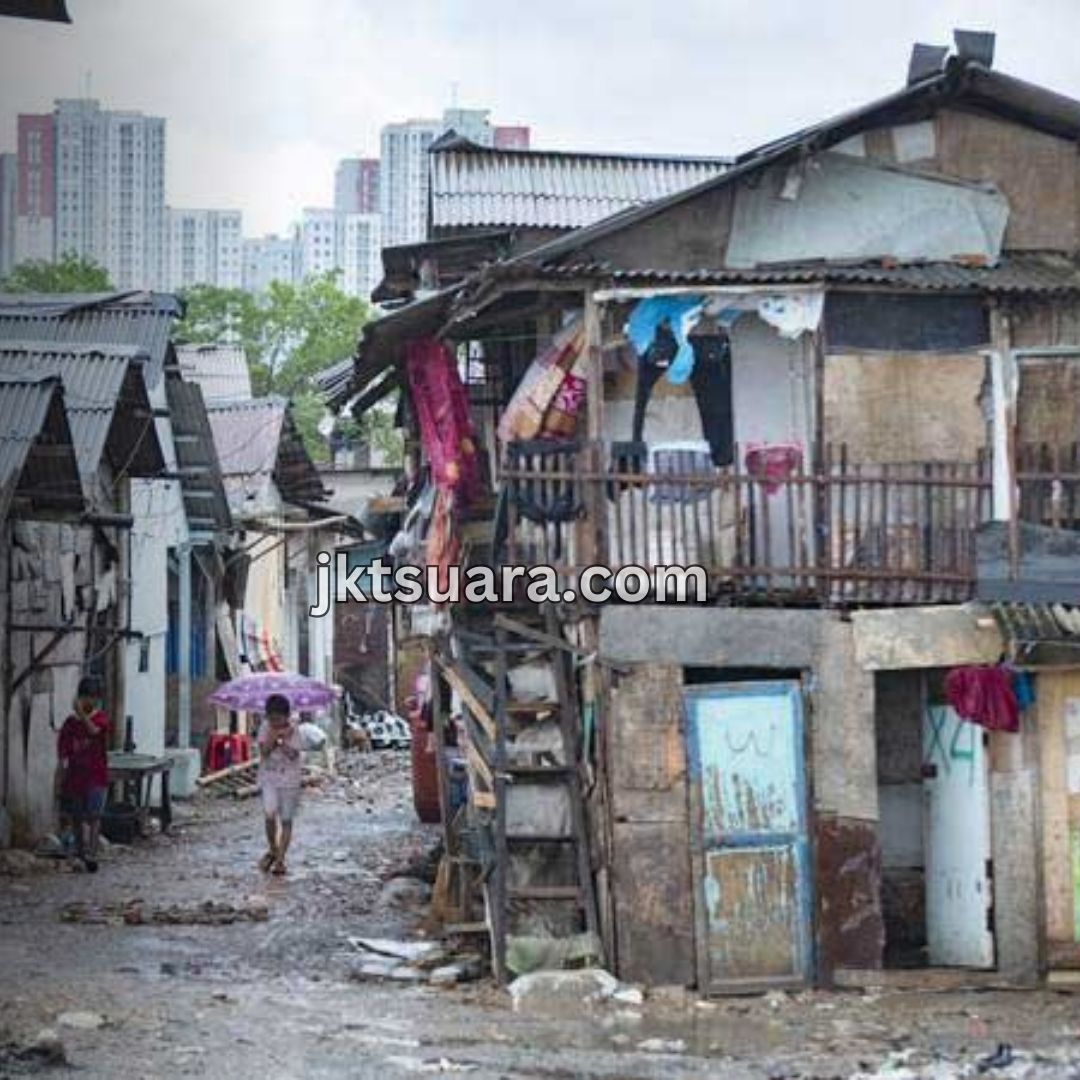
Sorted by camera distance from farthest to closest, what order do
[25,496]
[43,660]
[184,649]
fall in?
[184,649], [43,660], [25,496]

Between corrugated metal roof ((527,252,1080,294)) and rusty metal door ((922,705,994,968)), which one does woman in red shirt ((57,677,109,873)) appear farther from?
rusty metal door ((922,705,994,968))

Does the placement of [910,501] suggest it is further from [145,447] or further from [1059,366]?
[145,447]

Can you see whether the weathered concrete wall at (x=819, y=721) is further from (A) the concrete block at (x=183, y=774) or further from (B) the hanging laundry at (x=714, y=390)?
(A) the concrete block at (x=183, y=774)

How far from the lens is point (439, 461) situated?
52.9 ft

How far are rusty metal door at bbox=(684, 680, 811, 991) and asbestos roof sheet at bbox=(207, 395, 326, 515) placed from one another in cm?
2049

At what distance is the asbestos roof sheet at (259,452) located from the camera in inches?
1300

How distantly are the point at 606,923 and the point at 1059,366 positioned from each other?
4.99m

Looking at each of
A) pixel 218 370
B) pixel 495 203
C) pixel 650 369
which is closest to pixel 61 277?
pixel 218 370

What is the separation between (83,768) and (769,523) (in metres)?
7.87

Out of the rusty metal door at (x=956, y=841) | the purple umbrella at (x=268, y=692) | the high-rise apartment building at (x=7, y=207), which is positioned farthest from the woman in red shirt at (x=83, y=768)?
the high-rise apartment building at (x=7, y=207)

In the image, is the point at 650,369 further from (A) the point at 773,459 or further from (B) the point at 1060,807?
(B) the point at 1060,807

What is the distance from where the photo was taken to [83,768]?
1844 centimetres

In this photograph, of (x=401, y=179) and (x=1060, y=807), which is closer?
(x=1060, y=807)

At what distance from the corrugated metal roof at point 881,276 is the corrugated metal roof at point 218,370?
82.6 feet
